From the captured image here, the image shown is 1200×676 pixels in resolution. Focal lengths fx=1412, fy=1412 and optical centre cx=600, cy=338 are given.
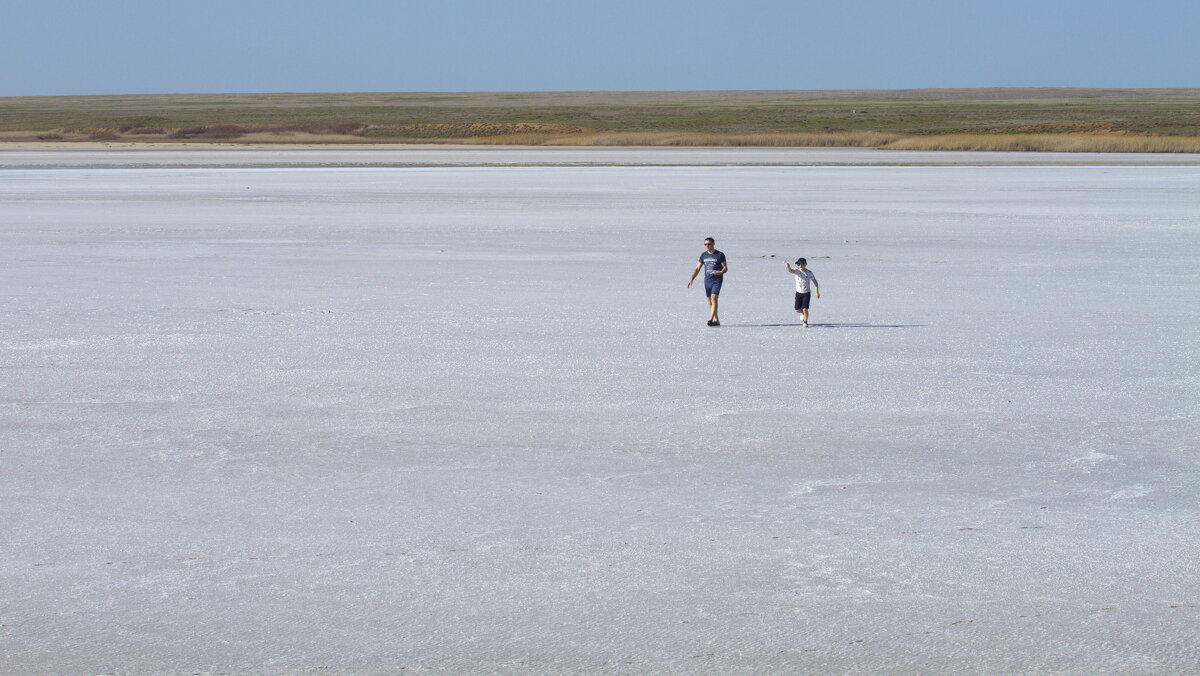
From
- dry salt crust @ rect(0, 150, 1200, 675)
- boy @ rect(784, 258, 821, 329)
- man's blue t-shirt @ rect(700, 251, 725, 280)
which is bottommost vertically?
dry salt crust @ rect(0, 150, 1200, 675)

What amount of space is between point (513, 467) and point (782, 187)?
100.0ft

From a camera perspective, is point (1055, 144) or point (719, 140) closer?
point (1055, 144)

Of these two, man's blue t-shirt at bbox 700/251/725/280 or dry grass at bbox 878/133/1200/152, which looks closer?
man's blue t-shirt at bbox 700/251/725/280

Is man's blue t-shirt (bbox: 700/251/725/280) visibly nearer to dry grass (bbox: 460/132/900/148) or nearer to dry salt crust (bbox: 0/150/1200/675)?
dry salt crust (bbox: 0/150/1200/675)

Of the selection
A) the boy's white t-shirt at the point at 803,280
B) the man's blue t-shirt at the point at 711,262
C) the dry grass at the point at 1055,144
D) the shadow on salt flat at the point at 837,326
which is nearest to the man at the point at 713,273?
the man's blue t-shirt at the point at 711,262

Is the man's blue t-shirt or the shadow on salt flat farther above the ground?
the man's blue t-shirt

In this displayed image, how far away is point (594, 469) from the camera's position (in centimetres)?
795

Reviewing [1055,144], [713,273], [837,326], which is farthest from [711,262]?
[1055,144]

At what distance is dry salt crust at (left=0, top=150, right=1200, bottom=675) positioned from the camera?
18.3ft

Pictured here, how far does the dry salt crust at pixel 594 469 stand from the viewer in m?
5.57

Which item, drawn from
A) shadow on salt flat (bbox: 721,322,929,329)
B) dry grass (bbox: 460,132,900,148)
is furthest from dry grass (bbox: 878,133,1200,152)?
shadow on salt flat (bbox: 721,322,929,329)

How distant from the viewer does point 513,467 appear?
8.00m

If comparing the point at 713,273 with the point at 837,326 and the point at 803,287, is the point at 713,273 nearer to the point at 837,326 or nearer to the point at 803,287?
the point at 803,287

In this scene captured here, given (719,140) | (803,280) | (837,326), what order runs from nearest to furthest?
(803,280)
(837,326)
(719,140)
